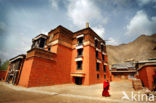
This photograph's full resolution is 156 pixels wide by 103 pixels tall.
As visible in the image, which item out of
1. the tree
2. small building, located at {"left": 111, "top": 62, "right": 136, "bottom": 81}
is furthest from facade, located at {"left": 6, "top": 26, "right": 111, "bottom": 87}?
the tree

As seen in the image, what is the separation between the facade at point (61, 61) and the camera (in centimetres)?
1175

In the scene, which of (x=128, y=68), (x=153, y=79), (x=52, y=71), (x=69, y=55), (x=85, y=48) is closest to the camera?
(x=153, y=79)

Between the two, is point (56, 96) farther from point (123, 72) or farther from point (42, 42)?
point (123, 72)

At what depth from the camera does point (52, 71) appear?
1349 centimetres

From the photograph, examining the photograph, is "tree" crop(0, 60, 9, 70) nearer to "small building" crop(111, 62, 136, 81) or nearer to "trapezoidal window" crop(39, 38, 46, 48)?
"trapezoidal window" crop(39, 38, 46, 48)

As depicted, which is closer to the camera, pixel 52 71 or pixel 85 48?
pixel 52 71

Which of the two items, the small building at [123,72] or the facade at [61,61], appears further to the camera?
the small building at [123,72]

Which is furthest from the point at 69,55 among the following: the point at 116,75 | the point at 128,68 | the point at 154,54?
the point at 154,54

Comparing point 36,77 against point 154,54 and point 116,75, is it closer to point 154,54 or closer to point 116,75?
point 116,75

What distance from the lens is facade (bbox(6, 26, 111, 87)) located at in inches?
463

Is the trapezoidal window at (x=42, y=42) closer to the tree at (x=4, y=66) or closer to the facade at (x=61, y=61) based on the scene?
the facade at (x=61, y=61)

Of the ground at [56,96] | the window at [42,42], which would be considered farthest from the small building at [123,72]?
the window at [42,42]

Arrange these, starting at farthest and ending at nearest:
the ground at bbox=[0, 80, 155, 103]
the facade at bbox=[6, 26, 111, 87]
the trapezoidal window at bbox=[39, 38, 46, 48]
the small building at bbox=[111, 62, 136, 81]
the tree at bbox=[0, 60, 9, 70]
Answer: the tree at bbox=[0, 60, 9, 70] < the small building at bbox=[111, 62, 136, 81] < the trapezoidal window at bbox=[39, 38, 46, 48] < the facade at bbox=[6, 26, 111, 87] < the ground at bbox=[0, 80, 155, 103]

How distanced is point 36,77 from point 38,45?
8.37m
